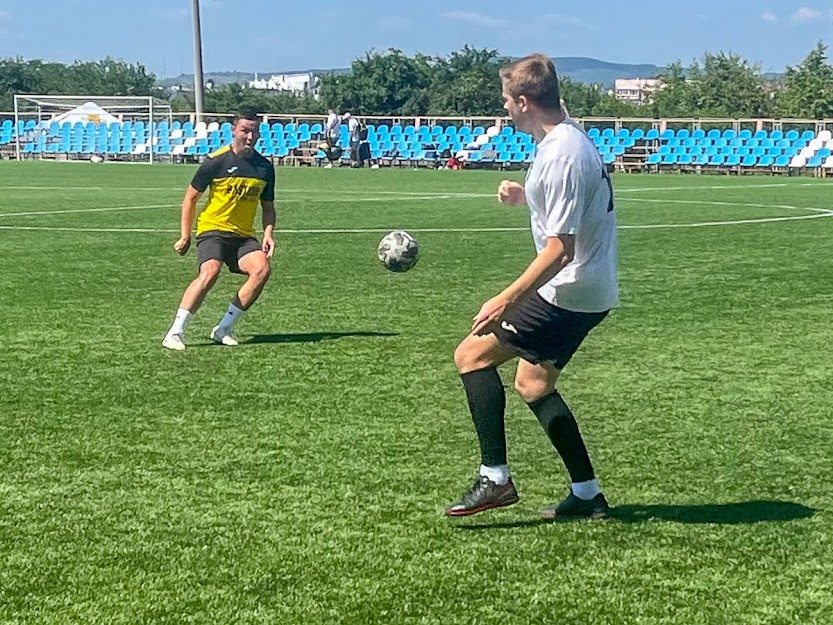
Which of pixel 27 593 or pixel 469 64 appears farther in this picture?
pixel 469 64

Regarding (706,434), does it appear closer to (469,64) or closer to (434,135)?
(434,135)

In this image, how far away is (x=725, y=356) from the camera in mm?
9867

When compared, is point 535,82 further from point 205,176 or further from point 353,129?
point 353,129

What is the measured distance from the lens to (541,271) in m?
5.32

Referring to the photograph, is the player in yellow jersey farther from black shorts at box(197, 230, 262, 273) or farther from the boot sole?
the boot sole

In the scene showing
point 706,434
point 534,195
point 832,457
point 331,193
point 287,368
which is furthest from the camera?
point 331,193

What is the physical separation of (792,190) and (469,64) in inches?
2506

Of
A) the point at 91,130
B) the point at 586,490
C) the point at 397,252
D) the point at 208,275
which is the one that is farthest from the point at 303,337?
the point at 91,130

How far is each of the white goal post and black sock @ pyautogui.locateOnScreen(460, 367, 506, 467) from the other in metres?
48.3

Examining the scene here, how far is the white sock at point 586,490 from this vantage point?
5840 millimetres

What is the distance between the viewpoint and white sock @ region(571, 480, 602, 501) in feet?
19.2

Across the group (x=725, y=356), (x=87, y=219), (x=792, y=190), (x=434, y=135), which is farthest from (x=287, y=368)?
(x=434, y=135)

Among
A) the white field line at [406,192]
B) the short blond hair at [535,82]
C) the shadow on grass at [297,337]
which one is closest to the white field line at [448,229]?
the white field line at [406,192]

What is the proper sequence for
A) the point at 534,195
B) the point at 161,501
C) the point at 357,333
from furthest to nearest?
1. the point at 357,333
2. the point at 161,501
3. the point at 534,195
